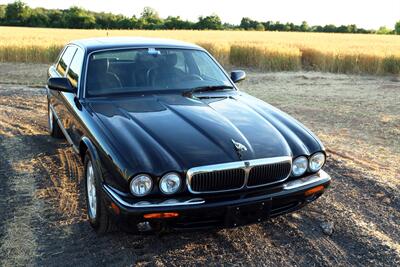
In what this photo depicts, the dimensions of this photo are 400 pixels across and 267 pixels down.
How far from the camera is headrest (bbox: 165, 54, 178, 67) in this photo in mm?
4996

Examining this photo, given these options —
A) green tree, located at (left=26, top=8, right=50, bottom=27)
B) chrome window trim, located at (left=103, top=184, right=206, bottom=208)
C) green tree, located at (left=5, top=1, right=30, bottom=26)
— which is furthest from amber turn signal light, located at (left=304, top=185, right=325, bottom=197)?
green tree, located at (left=5, top=1, right=30, bottom=26)

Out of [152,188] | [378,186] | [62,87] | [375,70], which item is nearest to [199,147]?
[152,188]

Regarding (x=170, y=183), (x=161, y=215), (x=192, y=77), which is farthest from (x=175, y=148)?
(x=192, y=77)

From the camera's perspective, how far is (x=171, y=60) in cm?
505

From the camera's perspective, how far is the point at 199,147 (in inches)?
136

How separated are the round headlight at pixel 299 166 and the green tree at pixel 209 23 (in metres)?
69.4

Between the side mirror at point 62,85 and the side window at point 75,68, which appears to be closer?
the side mirror at point 62,85

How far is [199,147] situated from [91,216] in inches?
47.8

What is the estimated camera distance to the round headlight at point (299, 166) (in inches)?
146

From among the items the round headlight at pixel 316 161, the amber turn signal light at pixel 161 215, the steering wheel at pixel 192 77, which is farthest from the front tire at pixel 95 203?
the round headlight at pixel 316 161

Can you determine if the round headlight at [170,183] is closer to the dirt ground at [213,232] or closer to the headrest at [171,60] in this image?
the dirt ground at [213,232]

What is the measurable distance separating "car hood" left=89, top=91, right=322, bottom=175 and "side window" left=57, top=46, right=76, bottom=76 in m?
1.57

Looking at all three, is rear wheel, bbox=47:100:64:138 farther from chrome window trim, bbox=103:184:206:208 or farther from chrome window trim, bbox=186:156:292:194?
chrome window trim, bbox=186:156:292:194

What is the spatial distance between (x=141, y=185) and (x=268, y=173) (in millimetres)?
984
